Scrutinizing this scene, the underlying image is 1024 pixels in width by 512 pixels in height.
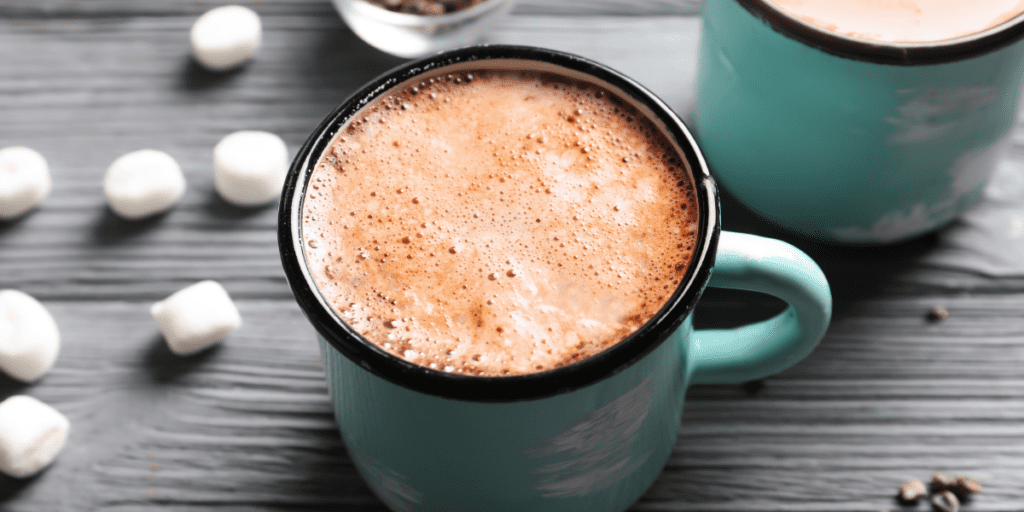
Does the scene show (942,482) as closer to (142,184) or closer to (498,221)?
(498,221)

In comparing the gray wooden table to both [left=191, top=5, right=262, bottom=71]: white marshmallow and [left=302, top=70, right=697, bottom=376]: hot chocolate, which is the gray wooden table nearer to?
[left=191, top=5, right=262, bottom=71]: white marshmallow

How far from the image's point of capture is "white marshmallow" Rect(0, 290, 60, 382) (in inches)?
Result: 33.0

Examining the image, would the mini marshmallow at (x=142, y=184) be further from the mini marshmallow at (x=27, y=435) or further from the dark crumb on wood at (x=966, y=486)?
the dark crumb on wood at (x=966, y=486)

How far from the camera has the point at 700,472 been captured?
809 millimetres

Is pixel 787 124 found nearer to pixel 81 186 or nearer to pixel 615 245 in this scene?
pixel 615 245

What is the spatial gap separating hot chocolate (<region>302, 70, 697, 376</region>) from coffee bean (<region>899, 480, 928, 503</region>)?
0.34 meters

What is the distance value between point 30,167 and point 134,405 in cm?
30

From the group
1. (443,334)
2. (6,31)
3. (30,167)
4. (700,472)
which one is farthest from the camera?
(6,31)

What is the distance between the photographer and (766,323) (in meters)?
0.73

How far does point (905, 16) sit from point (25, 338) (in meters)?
0.83

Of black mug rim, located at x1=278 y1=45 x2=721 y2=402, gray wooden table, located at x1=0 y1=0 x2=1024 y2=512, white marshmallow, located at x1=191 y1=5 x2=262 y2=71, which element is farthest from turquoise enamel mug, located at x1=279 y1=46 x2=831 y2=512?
white marshmallow, located at x1=191 y1=5 x2=262 y2=71

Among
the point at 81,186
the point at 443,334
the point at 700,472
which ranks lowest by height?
the point at 700,472

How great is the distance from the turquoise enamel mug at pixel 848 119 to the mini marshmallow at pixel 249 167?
442mm

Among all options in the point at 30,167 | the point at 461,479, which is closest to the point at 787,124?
the point at 461,479
